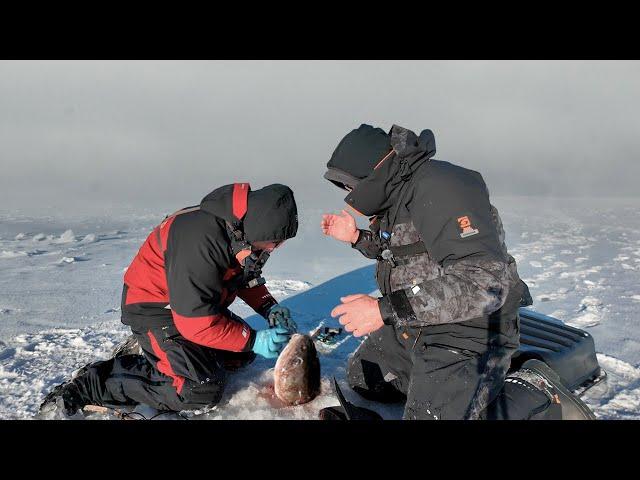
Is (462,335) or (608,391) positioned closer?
(462,335)

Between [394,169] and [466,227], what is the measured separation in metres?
0.54

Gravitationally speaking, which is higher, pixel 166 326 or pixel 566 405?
pixel 166 326

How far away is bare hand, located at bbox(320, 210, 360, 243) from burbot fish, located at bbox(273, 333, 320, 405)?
2.76 feet

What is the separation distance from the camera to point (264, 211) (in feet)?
8.75

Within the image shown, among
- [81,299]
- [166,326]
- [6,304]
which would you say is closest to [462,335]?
[166,326]

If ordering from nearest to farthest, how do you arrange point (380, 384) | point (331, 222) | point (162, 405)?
point (162, 405) < point (380, 384) < point (331, 222)

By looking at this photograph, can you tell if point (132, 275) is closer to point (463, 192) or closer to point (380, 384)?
point (380, 384)

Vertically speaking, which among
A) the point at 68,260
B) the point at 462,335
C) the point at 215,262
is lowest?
the point at 68,260

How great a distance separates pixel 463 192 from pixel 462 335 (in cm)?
81

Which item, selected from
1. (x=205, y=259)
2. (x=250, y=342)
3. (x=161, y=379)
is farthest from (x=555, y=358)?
(x=161, y=379)

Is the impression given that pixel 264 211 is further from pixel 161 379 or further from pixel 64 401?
pixel 64 401

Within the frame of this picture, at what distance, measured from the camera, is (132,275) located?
2.97 metres

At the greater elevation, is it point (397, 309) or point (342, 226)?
point (342, 226)

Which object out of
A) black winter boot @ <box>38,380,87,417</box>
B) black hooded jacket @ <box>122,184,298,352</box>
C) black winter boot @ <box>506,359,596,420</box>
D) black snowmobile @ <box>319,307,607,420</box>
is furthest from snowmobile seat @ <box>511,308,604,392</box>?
black winter boot @ <box>38,380,87,417</box>
